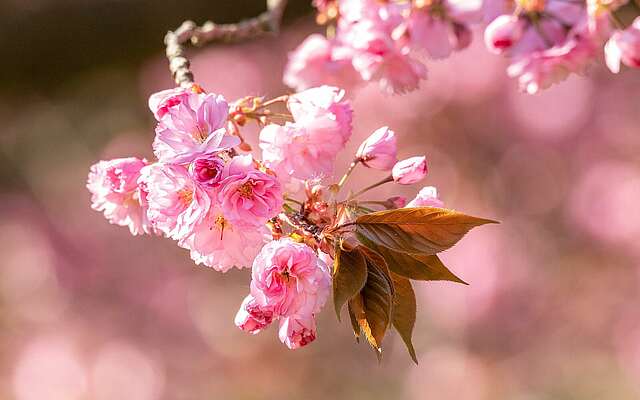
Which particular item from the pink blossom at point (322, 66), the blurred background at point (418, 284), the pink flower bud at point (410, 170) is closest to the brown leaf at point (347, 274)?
the pink flower bud at point (410, 170)

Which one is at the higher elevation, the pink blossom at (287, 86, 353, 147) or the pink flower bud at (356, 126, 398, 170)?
the pink blossom at (287, 86, 353, 147)

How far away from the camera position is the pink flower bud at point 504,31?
1.07 meters

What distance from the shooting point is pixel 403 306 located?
75cm

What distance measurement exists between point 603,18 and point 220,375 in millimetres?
2487

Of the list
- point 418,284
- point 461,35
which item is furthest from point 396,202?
point 418,284

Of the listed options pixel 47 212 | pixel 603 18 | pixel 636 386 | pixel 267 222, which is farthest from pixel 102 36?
pixel 636 386

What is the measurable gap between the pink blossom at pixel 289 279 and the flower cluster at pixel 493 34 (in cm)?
39

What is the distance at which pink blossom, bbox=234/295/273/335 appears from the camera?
75 centimetres

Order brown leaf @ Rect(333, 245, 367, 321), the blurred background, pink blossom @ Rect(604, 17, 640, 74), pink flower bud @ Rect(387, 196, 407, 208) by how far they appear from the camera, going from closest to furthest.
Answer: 1. brown leaf @ Rect(333, 245, 367, 321)
2. pink flower bud @ Rect(387, 196, 407, 208)
3. pink blossom @ Rect(604, 17, 640, 74)
4. the blurred background

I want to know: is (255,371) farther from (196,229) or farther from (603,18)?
(196,229)

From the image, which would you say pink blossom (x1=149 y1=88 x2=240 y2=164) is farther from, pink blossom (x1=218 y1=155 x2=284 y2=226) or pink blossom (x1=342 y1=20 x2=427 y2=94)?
pink blossom (x1=342 y1=20 x2=427 y2=94)

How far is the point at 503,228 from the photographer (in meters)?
3.28

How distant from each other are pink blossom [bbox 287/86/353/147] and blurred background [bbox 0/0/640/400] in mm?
2217

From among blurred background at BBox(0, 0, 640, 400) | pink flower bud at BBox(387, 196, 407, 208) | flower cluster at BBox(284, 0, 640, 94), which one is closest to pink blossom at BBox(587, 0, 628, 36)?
flower cluster at BBox(284, 0, 640, 94)
